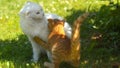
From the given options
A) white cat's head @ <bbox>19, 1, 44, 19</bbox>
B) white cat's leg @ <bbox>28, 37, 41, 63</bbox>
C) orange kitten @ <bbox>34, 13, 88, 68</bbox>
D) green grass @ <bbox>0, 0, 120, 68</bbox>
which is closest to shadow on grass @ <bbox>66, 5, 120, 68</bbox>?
green grass @ <bbox>0, 0, 120, 68</bbox>

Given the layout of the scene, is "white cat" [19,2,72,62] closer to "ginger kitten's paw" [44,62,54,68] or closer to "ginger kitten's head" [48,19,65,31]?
"ginger kitten's head" [48,19,65,31]

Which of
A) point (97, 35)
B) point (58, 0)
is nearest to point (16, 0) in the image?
point (58, 0)

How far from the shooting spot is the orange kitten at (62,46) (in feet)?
15.9

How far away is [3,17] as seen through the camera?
27.1ft

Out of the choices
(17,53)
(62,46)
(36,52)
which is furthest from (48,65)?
(17,53)

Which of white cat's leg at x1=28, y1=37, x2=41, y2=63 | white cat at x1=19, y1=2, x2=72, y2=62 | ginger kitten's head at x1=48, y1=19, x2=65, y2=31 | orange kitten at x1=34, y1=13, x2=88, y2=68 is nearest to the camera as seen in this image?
orange kitten at x1=34, y1=13, x2=88, y2=68

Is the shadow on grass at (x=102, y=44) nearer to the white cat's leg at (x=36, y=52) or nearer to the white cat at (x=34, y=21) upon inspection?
the white cat at (x=34, y=21)

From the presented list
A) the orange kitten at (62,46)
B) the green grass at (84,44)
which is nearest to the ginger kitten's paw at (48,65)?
the orange kitten at (62,46)

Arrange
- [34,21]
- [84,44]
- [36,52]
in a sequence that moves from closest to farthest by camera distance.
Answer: [34,21] < [36,52] < [84,44]

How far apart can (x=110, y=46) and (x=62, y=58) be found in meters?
1.18

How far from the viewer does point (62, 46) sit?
5020 millimetres

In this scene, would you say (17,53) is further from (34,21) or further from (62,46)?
(62,46)

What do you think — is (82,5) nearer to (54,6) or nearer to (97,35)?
(54,6)

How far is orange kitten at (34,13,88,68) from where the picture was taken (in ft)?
15.9
